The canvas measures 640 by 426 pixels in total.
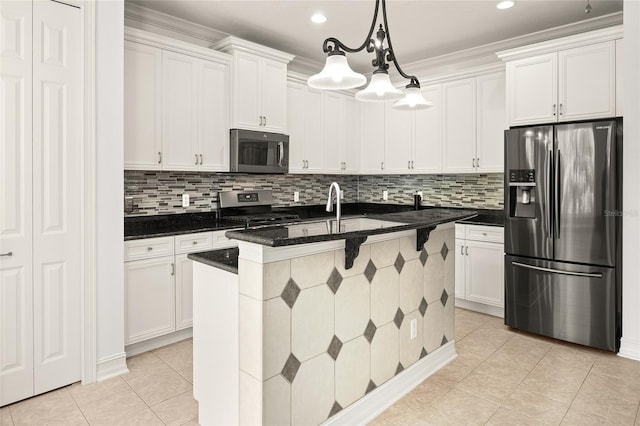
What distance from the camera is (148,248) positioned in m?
3.13

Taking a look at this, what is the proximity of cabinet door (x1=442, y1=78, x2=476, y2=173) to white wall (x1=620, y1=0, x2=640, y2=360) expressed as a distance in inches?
58.5

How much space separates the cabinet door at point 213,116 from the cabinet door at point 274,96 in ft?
1.45

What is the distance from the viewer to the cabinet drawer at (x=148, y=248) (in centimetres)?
302

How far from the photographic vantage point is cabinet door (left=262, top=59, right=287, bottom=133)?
4227 mm

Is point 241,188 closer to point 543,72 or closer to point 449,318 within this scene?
point 449,318

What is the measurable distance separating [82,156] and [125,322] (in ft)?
4.18

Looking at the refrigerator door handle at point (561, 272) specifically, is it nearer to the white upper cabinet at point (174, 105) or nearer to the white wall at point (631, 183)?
the white wall at point (631, 183)

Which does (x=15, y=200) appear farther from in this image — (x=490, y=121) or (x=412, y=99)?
(x=490, y=121)

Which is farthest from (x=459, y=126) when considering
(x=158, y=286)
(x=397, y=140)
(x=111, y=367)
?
(x=111, y=367)

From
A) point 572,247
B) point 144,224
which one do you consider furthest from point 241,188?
point 572,247

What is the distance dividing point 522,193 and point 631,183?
30.6 inches

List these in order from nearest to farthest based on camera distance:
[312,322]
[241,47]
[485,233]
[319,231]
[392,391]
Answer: [319,231], [312,322], [392,391], [241,47], [485,233]

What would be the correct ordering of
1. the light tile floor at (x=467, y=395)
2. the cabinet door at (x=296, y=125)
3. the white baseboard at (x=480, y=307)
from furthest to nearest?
the cabinet door at (x=296, y=125)
the white baseboard at (x=480, y=307)
the light tile floor at (x=467, y=395)

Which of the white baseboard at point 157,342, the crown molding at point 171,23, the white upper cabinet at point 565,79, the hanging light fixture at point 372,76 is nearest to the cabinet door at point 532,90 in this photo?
the white upper cabinet at point 565,79
